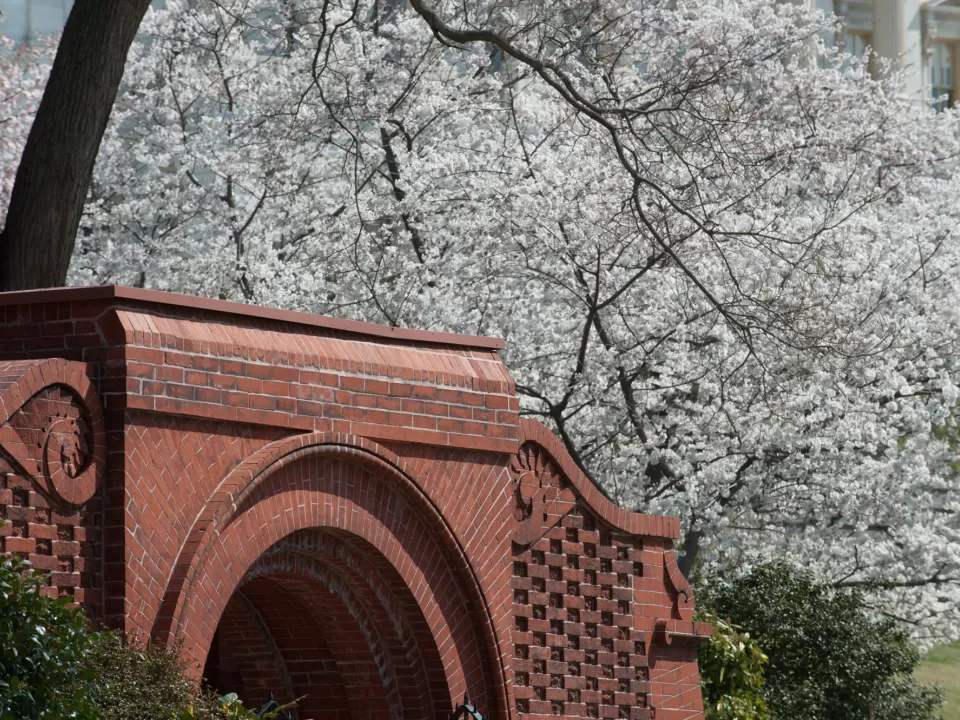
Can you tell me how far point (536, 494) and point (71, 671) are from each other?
4326mm

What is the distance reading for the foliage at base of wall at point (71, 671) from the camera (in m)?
5.44

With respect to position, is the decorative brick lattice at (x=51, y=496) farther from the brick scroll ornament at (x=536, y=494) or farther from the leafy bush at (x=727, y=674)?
the leafy bush at (x=727, y=674)

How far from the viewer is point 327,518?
8039 mm

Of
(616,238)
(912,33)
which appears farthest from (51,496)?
(912,33)

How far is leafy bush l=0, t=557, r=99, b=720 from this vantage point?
5.37 metres

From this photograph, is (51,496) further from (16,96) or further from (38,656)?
(16,96)

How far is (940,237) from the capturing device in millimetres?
19375

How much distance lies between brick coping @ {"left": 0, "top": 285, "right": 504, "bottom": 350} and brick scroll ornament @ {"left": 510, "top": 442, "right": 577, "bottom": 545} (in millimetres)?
760

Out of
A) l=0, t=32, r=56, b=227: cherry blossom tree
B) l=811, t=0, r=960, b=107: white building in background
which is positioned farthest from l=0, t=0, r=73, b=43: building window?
l=811, t=0, r=960, b=107: white building in background

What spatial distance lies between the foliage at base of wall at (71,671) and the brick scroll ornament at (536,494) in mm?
3142

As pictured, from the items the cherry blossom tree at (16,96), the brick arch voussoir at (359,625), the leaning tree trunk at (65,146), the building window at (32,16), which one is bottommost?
the brick arch voussoir at (359,625)

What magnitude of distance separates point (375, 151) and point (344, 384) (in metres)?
10.9

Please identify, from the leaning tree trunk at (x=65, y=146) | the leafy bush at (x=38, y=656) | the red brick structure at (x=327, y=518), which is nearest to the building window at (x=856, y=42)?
the red brick structure at (x=327, y=518)

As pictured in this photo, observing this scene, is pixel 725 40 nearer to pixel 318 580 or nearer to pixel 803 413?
pixel 803 413
